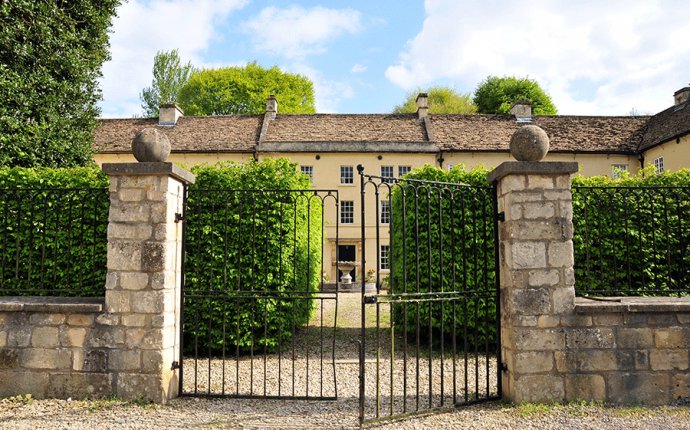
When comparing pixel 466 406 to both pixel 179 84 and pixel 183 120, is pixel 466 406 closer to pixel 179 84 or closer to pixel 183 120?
pixel 183 120

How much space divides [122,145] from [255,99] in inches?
517

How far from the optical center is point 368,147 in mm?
23047

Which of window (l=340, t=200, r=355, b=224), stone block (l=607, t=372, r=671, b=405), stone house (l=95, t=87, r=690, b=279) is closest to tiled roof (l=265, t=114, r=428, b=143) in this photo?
stone house (l=95, t=87, r=690, b=279)

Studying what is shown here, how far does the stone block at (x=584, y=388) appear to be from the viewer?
4.75 meters

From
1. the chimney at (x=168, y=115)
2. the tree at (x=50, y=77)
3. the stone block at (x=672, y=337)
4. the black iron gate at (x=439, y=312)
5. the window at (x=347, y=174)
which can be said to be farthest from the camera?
the chimney at (x=168, y=115)

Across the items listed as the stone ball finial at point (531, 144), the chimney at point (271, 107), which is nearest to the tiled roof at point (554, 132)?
the chimney at point (271, 107)

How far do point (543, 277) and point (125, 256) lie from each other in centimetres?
444

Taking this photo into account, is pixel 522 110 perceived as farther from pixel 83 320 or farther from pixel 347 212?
pixel 83 320

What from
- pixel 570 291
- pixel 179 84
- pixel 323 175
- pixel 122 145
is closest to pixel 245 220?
pixel 570 291

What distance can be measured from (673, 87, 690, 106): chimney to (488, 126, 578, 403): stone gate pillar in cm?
2283

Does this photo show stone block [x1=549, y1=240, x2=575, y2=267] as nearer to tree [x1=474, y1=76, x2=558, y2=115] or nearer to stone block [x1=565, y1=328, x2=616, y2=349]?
stone block [x1=565, y1=328, x2=616, y2=349]

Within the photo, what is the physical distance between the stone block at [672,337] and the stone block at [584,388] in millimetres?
750

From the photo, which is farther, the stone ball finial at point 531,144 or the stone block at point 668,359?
the stone ball finial at point 531,144

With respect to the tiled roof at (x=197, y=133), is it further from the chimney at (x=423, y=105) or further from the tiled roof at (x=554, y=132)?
the tiled roof at (x=554, y=132)
